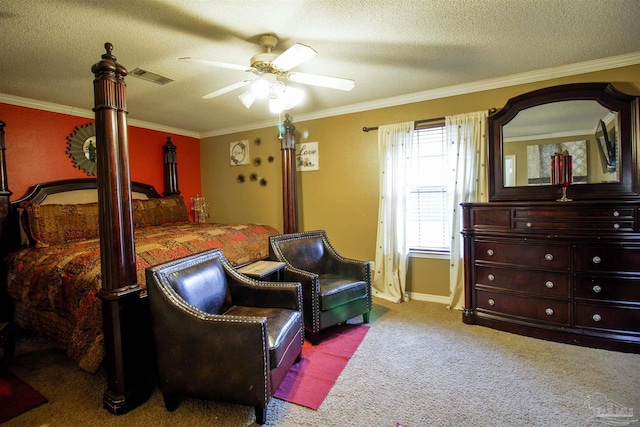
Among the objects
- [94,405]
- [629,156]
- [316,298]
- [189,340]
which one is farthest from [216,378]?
[629,156]

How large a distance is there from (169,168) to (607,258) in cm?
537

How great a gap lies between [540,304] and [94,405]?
139 inches

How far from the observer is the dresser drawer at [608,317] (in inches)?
94.5

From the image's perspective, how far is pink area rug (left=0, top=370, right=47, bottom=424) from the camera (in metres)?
1.91

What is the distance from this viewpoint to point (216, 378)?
1.75 m

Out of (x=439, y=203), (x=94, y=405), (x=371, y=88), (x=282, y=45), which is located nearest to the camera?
(x=94, y=405)

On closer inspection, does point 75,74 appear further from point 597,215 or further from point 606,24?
point 597,215

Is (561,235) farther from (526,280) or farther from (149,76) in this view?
(149,76)

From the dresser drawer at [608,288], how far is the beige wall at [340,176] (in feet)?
4.24

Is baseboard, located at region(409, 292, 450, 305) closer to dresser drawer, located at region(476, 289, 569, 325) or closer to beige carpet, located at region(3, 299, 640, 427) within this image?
dresser drawer, located at region(476, 289, 569, 325)

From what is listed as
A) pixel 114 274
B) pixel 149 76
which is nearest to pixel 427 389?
pixel 114 274

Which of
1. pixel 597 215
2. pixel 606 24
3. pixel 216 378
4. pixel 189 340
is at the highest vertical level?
pixel 606 24

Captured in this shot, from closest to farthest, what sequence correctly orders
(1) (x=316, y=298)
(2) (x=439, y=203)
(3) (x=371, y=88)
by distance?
(1) (x=316, y=298)
(3) (x=371, y=88)
(2) (x=439, y=203)

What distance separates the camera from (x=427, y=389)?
2.05 m
